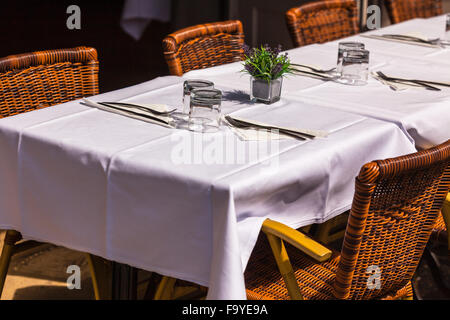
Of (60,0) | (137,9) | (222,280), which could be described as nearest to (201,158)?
(222,280)

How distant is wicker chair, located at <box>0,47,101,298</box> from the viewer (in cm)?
237

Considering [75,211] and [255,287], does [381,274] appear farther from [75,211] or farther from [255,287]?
[75,211]

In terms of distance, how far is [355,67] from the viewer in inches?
105

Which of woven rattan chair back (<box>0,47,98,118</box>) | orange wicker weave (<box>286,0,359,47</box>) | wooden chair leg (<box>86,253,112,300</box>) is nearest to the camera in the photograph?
wooden chair leg (<box>86,253,112,300</box>)

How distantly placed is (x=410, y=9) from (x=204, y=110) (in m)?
2.80

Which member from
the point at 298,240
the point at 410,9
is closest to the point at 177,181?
the point at 298,240

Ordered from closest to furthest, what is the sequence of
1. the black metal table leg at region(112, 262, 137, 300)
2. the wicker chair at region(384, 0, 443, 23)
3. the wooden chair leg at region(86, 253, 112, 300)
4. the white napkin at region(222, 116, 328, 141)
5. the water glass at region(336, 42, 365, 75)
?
the white napkin at region(222, 116, 328, 141) → the black metal table leg at region(112, 262, 137, 300) → the wooden chair leg at region(86, 253, 112, 300) → the water glass at region(336, 42, 365, 75) → the wicker chair at region(384, 0, 443, 23)

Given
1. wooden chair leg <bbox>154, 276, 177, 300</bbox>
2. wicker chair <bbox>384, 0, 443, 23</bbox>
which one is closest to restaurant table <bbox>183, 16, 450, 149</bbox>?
wooden chair leg <bbox>154, 276, 177, 300</bbox>

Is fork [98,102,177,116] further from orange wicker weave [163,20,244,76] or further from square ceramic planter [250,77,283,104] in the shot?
orange wicker weave [163,20,244,76]

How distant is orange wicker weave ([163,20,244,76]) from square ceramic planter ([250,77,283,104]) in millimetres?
571

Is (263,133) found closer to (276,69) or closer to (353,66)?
(276,69)

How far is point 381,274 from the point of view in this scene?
74.5 inches

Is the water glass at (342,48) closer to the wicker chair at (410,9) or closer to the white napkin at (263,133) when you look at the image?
the white napkin at (263,133)
